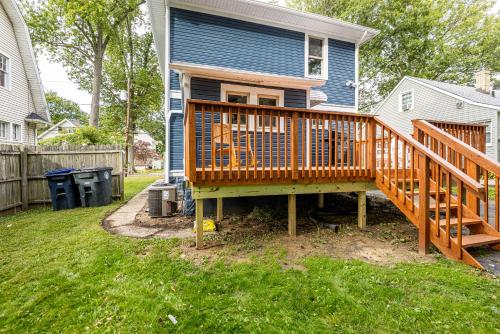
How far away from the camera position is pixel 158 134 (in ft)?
111

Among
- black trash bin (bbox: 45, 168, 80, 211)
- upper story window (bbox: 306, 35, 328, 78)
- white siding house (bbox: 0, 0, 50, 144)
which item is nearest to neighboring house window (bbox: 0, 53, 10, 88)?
white siding house (bbox: 0, 0, 50, 144)

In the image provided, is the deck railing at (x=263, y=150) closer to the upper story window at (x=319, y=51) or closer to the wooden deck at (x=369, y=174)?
the wooden deck at (x=369, y=174)

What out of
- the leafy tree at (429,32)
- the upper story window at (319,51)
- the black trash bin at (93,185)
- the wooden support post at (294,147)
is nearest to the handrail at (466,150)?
the wooden support post at (294,147)

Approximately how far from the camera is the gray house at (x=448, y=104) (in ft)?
41.3

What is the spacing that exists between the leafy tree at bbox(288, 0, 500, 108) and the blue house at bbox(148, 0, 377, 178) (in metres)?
13.7

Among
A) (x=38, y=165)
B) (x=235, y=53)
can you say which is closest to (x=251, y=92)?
(x=235, y=53)

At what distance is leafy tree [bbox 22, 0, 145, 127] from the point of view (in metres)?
14.0

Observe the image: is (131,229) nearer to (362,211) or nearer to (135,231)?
(135,231)

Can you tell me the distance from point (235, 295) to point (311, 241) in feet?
5.70

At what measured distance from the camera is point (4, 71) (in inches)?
358

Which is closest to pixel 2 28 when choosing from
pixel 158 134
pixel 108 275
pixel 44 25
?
pixel 44 25

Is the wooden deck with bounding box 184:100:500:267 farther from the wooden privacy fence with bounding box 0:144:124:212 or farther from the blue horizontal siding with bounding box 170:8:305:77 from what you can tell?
the wooden privacy fence with bounding box 0:144:124:212

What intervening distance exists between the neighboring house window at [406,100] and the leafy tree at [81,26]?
19.1 m

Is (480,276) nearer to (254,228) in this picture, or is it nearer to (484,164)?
(484,164)
